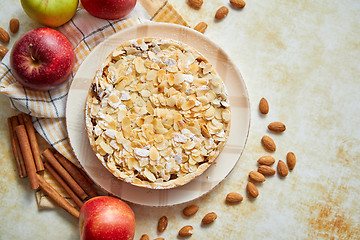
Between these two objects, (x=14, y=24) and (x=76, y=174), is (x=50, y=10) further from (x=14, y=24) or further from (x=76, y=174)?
(x=76, y=174)

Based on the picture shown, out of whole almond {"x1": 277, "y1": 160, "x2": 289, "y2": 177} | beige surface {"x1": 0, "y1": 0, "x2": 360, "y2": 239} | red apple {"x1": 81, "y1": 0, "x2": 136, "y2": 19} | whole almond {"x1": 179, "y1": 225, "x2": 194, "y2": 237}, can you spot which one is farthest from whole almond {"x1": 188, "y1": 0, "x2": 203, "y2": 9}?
whole almond {"x1": 179, "y1": 225, "x2": 194, "y2": 237}

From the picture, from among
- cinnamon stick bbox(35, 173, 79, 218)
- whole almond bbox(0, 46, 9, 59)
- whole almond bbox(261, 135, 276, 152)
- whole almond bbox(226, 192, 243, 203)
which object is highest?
whole almond bbox(0, 46, 9, 59)

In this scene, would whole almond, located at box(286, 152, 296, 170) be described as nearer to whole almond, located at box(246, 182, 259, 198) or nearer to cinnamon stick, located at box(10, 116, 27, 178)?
whole almond, located at box(246, 182, 259, 198)

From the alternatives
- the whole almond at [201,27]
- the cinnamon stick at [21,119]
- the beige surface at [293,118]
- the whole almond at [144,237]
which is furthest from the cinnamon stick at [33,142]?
the whole almond at [201,27]

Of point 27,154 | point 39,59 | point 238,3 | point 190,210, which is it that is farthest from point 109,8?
point 190,210

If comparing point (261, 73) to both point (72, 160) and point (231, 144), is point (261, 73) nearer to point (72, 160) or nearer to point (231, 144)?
point (231, 144)

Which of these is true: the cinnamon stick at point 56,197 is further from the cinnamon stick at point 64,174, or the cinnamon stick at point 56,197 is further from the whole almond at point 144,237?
the whole almond at point 144,237
